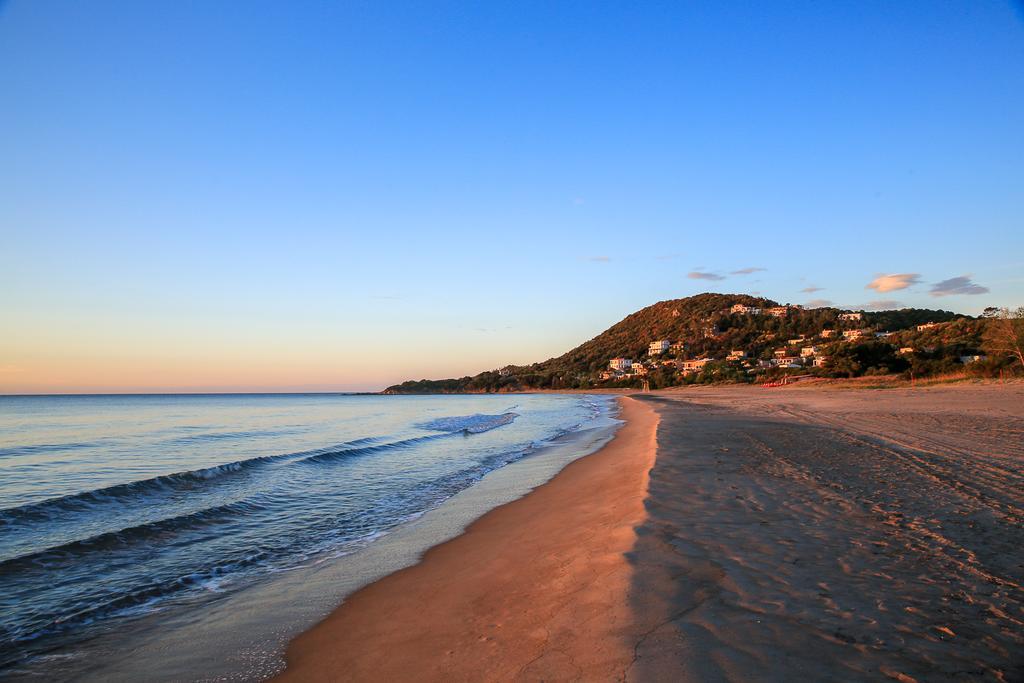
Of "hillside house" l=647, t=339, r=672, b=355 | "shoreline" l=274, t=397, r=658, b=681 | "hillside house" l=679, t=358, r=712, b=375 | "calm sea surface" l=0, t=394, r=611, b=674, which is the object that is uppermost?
"hillside house" l=647, t=339, r=672, b=355

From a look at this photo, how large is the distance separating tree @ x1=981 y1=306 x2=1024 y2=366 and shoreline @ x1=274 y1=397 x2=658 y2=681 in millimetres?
48000

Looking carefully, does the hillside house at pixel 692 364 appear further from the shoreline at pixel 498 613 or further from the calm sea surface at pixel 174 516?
the shoreline at pixel 498 613

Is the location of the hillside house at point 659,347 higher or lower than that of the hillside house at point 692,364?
higher

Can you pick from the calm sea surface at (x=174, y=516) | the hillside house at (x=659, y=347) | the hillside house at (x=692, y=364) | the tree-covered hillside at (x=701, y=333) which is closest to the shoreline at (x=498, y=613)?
the calm sea surface at (x=174, y=516)

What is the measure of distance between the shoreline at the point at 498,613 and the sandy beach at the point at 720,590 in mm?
20

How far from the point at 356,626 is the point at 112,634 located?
96.8 inches

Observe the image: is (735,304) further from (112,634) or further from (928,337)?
(112,634)

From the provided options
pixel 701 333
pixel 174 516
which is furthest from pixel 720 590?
pixel 701 333

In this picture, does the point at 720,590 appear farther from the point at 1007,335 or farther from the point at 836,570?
the point at 1007,335

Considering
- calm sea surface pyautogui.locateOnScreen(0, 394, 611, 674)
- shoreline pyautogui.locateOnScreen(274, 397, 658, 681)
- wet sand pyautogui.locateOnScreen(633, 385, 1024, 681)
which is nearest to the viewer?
wet sand pyautogui.locateOnScreen(633, 385, 1024, 681)

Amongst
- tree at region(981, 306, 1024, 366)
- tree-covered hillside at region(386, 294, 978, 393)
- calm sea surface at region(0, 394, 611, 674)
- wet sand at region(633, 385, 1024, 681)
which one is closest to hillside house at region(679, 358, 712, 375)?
tree-covered hillside at region(386, 294, 978, 393)

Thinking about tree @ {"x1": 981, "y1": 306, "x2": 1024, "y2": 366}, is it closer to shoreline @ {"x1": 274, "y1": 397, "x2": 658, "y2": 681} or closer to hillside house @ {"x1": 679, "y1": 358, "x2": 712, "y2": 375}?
shoreline @ {"x1": 274, "y1": 397, "x2": 658, "y2": 681}

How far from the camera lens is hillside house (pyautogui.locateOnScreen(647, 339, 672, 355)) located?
148450mm

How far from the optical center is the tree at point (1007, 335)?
40.0 metres
